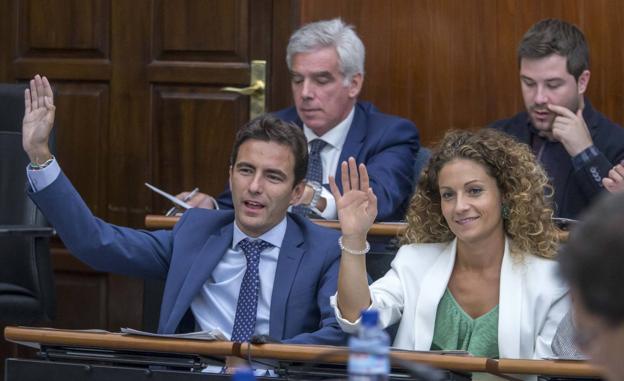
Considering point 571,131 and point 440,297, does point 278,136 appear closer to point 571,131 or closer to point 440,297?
point 440,297

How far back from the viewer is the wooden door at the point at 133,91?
17.1 feet

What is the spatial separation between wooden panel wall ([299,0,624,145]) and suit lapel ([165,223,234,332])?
1630 mm

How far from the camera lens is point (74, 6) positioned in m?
5.39

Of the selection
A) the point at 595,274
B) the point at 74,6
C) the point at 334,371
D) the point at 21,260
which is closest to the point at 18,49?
the point at 74,6

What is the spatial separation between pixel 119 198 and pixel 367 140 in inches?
56.0

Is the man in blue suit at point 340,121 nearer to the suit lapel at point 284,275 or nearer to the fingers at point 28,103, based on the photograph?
the suit lapel at point 284,275

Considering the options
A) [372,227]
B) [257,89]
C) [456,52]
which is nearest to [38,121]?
[372,227]

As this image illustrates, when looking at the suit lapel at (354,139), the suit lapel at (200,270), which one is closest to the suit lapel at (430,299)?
the suit lapel at (200,270)

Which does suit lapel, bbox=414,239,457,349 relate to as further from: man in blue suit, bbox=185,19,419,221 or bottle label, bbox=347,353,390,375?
bottle label, bbox=347,353,390,375

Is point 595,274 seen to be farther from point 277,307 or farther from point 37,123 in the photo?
point 37,123

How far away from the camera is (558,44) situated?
4219mm

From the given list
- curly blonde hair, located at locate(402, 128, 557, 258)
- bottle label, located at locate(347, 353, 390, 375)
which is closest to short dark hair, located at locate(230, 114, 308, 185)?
curly blonde hair, located at locate(402, 128, 557, 258)

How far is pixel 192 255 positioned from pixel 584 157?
4.45 feet

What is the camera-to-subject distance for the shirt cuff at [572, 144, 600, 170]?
400 cm
